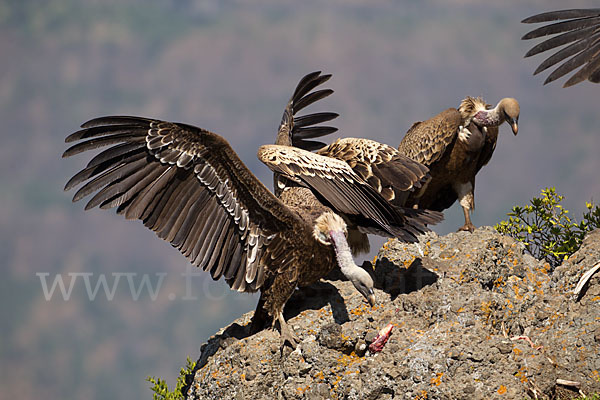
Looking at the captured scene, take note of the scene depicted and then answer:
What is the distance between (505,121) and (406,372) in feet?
13.4

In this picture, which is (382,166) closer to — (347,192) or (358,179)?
(358,179)

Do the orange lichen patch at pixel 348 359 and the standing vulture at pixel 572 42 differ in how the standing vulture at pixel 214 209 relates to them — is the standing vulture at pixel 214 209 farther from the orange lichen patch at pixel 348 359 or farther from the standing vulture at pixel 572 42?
the standing vulture at pixel 572 42

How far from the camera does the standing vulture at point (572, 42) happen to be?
920cm

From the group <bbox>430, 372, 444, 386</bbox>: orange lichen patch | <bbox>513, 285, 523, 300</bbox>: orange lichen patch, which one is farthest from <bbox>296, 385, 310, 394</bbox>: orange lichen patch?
<bbox>513, 285, 523, 300</bbox>: orange lichen patch

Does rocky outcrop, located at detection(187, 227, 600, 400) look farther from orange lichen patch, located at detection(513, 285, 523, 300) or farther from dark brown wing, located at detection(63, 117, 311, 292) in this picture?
dark brown wing, located at detection(63, 117, 311, 292)

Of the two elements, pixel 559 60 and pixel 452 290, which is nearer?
pixel 452 290

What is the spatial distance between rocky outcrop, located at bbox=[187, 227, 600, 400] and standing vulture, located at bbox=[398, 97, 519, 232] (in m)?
1.49

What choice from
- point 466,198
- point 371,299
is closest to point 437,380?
point 371,299

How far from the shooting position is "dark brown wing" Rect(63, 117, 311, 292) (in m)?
7.54

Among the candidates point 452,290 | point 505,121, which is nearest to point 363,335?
point 452,290

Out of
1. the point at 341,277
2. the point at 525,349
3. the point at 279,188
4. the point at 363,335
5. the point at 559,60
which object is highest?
the point at 559,60

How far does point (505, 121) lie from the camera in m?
9.47

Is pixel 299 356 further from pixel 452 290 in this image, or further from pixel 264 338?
pixel 452 290

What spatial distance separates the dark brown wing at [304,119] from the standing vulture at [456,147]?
188 cm
